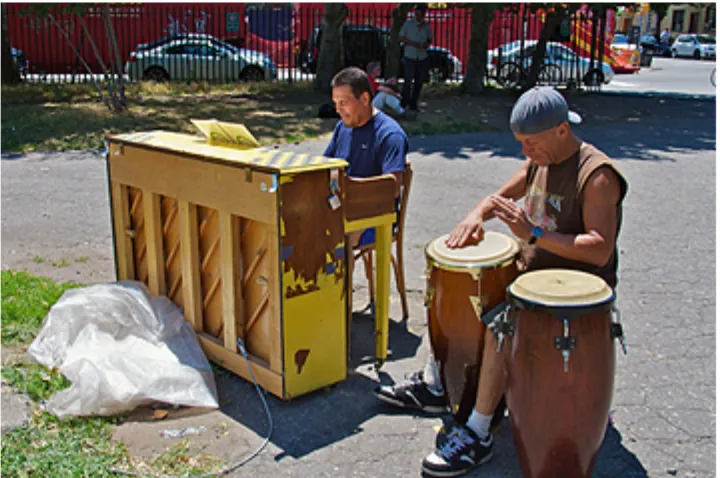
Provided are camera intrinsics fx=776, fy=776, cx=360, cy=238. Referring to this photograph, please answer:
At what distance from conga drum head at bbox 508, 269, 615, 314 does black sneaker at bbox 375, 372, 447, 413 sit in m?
0.96

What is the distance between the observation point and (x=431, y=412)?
149 inches

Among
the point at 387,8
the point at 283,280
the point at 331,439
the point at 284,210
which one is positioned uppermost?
the point at 387,8

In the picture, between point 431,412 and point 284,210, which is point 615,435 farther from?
point 284,210

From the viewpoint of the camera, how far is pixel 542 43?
54.4 feet

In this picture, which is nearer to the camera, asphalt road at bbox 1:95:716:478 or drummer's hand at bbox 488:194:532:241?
drummer's hand at bbox 488:194:532:241

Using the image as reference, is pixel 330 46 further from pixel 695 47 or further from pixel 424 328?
pixel 695 47

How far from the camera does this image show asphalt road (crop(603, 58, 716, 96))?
74.8ft

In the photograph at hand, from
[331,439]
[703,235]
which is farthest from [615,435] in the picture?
[703,235]

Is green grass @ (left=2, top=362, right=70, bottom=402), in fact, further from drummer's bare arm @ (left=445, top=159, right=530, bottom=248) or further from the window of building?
the window of building

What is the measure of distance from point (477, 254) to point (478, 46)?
13.9m

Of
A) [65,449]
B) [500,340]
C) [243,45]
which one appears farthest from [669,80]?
[65,449]

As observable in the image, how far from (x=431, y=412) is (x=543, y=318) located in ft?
3.67

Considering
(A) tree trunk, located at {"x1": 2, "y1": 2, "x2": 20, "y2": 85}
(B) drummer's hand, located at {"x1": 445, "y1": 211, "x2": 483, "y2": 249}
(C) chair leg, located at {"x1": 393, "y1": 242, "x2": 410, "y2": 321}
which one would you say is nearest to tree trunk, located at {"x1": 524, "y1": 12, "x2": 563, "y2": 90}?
(A) tree trunk, located at {"x1": 2, "y1": 2, "x2": 20, "y2": 85}

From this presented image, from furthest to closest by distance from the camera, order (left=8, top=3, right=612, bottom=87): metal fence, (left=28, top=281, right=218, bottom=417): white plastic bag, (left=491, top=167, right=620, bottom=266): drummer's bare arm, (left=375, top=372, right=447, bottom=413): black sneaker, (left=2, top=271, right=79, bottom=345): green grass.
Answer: (left=8, top=3, right=612, bottom=87): metal fence, (left=2, top=271, right=79, bottom=345): green grass, (left=375, top=372, right=447, bottom=413): black sneaker, (left=28, top=281, right=218, bottom=417): white plastic bag, (left=491, top=167, right=620, bottom=266): drummer's bare arm
